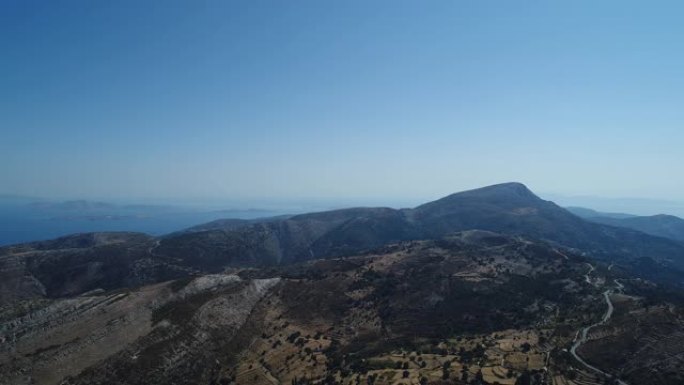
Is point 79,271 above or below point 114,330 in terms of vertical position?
below

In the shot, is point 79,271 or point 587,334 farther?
point 79,271

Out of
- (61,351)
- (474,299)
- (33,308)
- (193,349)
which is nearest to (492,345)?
(474,299)

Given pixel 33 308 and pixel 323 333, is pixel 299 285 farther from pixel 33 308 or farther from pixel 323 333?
pixel 33 308

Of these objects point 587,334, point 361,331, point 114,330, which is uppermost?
point 114,330

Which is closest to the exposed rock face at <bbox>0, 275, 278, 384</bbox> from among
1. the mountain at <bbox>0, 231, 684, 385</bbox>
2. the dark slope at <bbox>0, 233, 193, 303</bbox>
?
the mountain at <bbox>0, 231, 684, 385</bbox>

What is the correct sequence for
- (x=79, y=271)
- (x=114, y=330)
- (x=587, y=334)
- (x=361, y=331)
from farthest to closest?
(x=79, y=271)
(x=361, y=331)
(x=587, y=334)
(x=114, y=330)

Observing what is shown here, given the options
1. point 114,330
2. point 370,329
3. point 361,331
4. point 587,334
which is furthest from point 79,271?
point 587,334

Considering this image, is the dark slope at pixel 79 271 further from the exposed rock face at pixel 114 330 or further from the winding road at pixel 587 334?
the winding road at pixel 587 334

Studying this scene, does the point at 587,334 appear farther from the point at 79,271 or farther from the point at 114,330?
the point at 79,271
